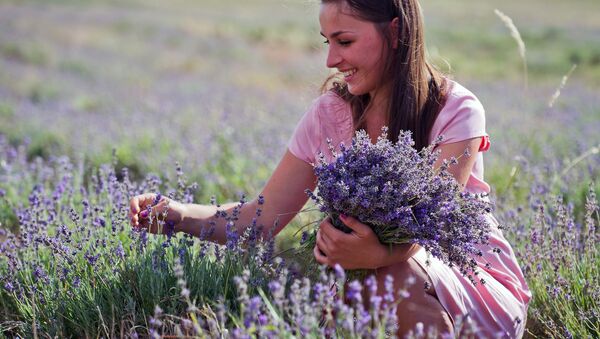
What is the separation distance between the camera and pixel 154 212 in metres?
2.63

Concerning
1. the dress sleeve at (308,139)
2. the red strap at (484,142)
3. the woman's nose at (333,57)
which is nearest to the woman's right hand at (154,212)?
the dress sleeve at (308,139)

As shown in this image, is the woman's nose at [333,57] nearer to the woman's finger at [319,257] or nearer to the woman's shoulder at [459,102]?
the woman's shoulder at [459,102]

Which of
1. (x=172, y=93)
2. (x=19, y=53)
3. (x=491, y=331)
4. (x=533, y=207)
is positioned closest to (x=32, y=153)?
(x=172, y=93)

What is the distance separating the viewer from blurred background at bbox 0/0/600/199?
5.66m

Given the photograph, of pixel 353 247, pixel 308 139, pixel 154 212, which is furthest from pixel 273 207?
pixel 353 247

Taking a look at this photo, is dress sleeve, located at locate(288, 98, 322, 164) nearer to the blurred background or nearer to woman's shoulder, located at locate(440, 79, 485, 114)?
the blurred background

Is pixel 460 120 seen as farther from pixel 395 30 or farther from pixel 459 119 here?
pixel 395 30

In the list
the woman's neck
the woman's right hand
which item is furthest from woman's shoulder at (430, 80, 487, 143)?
the woman's right hand

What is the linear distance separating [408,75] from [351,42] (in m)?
0.26

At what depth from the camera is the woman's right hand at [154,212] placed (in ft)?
8.37

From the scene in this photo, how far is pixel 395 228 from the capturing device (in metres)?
2.19

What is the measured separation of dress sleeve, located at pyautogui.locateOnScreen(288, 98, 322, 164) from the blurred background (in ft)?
1.31

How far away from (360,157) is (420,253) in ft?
1.54

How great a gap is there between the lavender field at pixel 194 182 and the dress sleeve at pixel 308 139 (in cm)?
44
